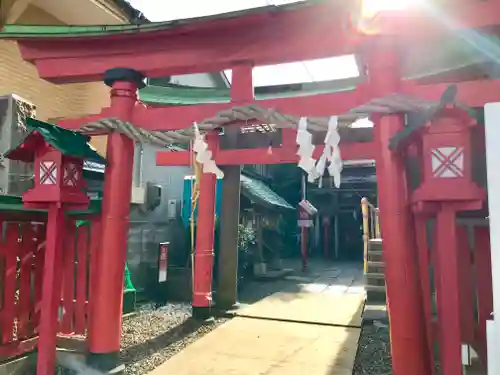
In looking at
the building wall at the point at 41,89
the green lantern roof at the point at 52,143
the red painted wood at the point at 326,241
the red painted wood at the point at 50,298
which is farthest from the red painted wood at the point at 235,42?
the red painted wood at the point at 326,241

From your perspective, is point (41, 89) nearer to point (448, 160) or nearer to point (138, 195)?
point (138, 195)

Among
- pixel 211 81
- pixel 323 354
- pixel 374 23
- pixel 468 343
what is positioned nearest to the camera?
pixel 468 343

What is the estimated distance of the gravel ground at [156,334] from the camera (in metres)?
5.13

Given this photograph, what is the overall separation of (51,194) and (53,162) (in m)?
0.33

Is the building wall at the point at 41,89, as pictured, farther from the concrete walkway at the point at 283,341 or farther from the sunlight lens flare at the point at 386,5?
the sunlight lens flare at the point at 386,5

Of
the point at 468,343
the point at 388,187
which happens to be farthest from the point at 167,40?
the point at 468,343

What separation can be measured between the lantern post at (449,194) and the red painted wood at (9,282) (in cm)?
400

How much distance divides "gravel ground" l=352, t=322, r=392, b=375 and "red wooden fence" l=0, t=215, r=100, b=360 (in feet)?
11.4

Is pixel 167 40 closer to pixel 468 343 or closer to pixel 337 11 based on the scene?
pixel 337 11

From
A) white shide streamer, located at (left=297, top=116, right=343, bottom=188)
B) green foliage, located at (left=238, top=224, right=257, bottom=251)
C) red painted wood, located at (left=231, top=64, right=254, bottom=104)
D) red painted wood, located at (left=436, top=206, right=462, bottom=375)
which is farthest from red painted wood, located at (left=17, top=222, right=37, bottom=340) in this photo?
green foliage, located at (left=238, top=224, right=257, bottom=251)

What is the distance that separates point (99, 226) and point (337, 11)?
134 inches

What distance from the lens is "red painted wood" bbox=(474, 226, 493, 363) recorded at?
3240mm

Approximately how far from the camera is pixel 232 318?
292 inches

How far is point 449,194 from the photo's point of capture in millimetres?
2971
